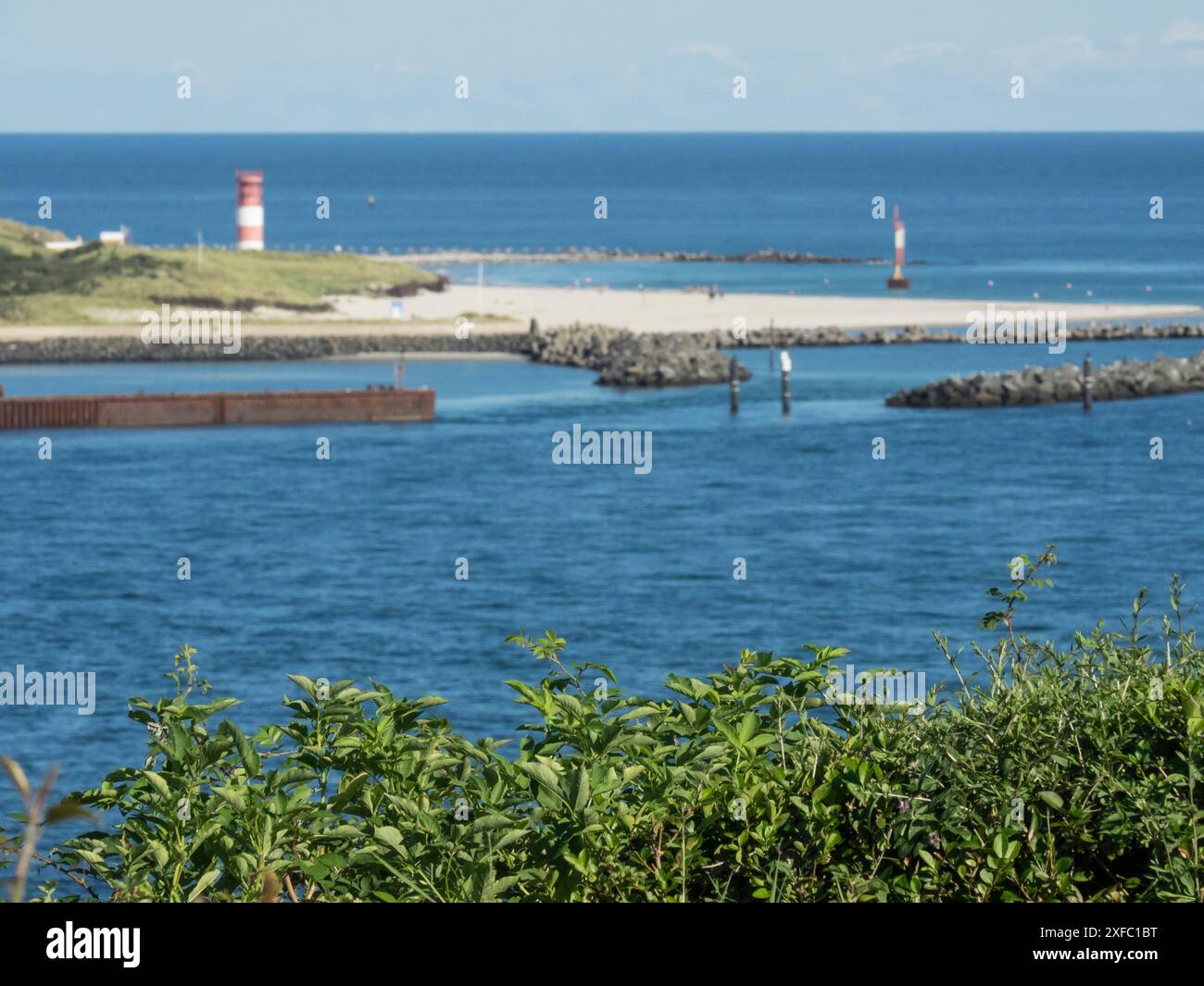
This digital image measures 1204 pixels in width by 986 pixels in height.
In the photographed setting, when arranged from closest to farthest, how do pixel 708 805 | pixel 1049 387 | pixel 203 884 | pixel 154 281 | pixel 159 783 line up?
1. pixel 203 884
2. pixel 159 783
3. pixel 708 805
4. pixel 1049 387
5. pixel 154 281

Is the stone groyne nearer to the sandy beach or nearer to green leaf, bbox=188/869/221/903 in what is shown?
the sandy beach

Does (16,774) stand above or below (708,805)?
above

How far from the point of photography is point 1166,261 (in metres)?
159

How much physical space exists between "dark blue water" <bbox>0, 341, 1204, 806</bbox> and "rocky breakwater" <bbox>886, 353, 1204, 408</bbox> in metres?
1.74

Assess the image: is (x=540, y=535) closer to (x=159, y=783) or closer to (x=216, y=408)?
(x=216, y=408)

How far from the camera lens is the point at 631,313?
379 ft

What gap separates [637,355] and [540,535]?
3496 centimetres

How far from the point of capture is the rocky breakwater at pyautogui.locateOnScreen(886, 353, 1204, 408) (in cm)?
8612

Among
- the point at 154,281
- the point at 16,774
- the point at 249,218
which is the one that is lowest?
the point at 16,774

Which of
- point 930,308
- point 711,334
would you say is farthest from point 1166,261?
point 711,334

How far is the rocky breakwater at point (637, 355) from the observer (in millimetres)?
91688

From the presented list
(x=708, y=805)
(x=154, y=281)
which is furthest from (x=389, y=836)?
(x=154, y=281)

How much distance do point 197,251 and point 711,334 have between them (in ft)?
139
